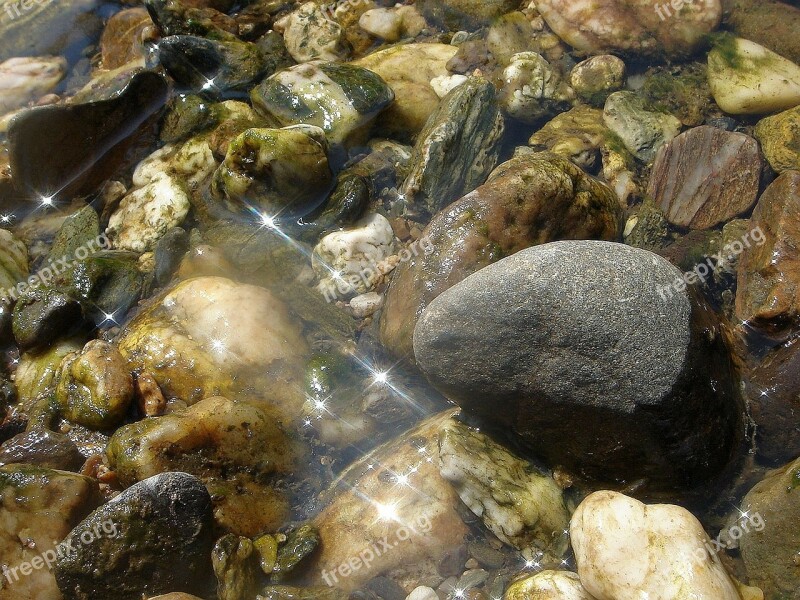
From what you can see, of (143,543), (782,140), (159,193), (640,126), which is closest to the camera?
(143,543)

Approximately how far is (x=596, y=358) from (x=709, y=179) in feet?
8.28

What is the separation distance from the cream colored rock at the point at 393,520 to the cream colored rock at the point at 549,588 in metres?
0.52

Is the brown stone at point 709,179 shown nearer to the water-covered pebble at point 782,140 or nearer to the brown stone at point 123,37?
the water-covered pebble at point 782,140

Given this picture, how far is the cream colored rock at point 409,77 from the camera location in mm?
6180

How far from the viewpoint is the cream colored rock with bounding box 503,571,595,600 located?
11.3ft

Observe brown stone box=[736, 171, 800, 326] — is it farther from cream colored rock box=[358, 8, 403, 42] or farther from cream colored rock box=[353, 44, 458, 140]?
cream colored rock box=[358, 8, 403, 42]

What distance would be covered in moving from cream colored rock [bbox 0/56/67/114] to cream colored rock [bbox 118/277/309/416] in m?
4.70

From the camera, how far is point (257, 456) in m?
4.34

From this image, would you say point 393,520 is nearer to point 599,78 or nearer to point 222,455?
point 222,455

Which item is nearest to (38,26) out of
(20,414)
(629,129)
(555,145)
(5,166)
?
(5,166)

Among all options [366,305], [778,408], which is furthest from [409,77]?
[778,408]

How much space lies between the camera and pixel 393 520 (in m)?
4.11

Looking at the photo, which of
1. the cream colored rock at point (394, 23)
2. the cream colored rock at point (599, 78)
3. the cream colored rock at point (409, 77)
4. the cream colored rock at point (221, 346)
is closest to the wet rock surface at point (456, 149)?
the cream colored rock at point (409, 77)

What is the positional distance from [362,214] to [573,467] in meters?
2.88
